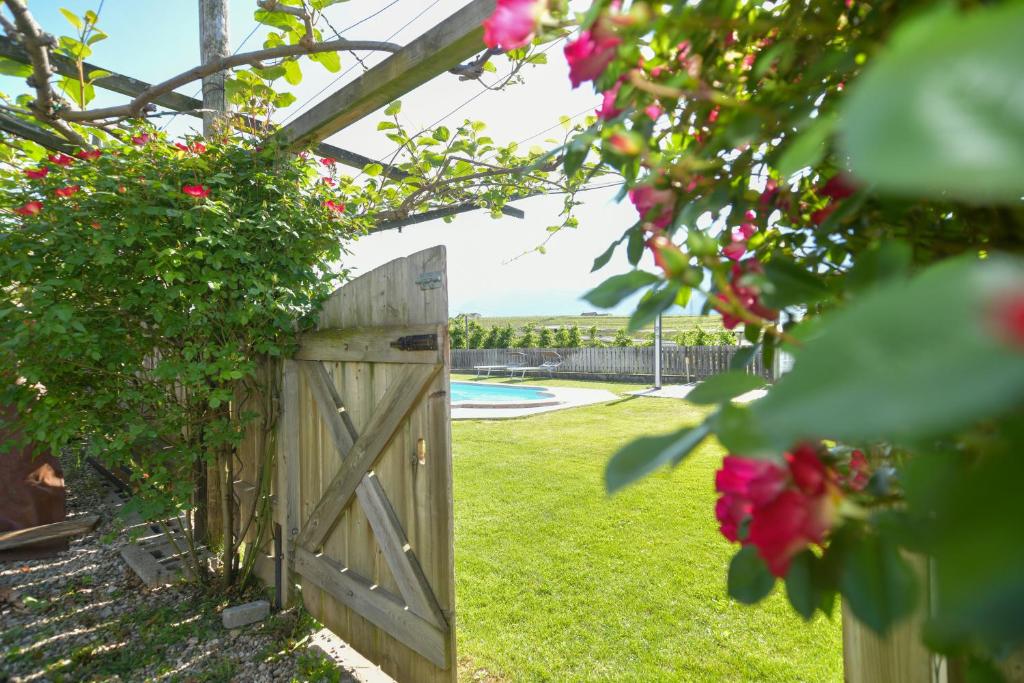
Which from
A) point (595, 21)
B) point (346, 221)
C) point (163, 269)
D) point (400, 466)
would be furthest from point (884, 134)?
point (346, 221)

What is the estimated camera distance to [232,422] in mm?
3018

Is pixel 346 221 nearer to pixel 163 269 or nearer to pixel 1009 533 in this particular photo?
pixel 163 269

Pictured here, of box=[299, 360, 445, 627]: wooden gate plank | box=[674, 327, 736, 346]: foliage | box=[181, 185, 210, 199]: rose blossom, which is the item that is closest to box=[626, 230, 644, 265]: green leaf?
box=[299, 360, 445, 627]: wooden gate plank

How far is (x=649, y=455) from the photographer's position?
332 mm

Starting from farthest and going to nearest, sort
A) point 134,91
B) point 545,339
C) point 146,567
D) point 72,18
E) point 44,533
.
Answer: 1. point 545,339
2. point 44,533
3. point 146,567
4. point 134,91
5. point 72,18

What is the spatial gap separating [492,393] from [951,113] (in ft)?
49.0

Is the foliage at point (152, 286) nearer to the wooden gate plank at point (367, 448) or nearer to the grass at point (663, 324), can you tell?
the wooden gate plank at point (367, 448)

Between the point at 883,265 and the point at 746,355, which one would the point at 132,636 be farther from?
the point at 883,265

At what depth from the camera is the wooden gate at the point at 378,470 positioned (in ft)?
7.16

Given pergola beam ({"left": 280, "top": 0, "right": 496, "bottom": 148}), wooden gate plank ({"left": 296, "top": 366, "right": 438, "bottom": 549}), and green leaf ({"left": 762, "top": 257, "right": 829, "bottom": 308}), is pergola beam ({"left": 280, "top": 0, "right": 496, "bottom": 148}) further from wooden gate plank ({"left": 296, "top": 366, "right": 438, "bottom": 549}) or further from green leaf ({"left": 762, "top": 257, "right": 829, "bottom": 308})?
green leaf ({"left": 762, "top": 257, "right": 829, "bottom": 308})

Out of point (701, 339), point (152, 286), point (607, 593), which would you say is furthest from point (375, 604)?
point (701, 339)

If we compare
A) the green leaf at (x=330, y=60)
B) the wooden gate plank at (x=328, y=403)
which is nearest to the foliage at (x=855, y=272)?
the green leaf at (x=330, y=60)

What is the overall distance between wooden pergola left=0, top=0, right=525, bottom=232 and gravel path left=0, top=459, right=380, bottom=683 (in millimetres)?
2374

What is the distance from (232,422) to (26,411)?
909 millimetres
